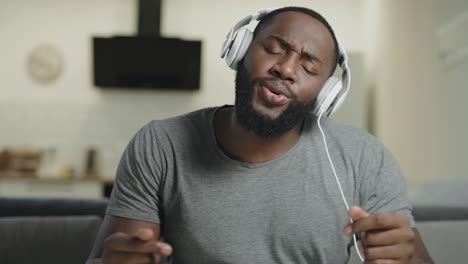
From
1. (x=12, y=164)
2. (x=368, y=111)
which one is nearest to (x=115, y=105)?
(x=12, y=164)

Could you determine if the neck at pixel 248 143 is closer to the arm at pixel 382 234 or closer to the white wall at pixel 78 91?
the arm at pixel 382 234

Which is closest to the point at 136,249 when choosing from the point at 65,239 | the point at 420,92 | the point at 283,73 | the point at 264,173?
the point at 264,173

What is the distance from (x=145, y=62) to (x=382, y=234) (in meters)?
5.50

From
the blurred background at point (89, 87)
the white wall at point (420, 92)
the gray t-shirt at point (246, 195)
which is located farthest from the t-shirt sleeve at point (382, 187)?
the blurred background at point (89, 87)

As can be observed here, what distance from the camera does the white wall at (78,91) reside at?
21.5 ft

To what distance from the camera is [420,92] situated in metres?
4.68

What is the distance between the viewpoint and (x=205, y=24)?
670 centimetres

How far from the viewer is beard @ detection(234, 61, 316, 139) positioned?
138cm

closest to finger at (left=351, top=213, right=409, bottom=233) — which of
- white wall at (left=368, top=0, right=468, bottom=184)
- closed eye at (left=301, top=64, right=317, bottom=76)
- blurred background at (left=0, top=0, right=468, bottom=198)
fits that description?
closed eye at (left=301, top=64, right=317, bottom=76)

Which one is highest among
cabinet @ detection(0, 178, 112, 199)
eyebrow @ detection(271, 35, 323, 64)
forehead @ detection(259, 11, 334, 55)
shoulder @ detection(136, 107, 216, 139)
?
forehead @ detection(259, 11, 334, 55)

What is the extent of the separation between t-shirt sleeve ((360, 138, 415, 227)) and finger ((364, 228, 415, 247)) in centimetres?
28

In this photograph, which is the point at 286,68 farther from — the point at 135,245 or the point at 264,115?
the point at 135,245

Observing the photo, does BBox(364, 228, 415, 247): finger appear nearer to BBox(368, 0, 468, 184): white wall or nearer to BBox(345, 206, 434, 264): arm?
BBox(345, 206, 434, 264): arm

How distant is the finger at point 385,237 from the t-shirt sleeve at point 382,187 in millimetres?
281
